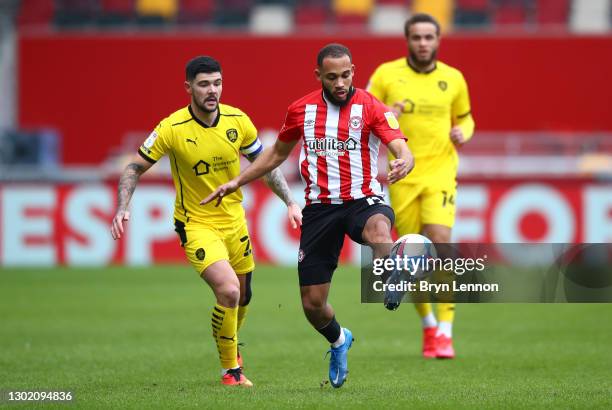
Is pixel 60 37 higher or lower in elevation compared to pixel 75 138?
higher

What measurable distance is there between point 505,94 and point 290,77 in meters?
5.23

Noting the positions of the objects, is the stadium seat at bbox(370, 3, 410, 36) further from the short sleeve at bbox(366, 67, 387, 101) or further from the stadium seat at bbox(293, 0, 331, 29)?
the short sleeve at bbox(366, 67, 387, 101)

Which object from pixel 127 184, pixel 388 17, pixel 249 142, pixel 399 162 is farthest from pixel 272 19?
pixel 399 162

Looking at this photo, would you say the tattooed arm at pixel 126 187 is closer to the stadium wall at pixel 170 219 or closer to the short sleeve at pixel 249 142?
the short sleeve at pixel 249 142

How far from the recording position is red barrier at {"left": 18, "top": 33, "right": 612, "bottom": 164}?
27.4m

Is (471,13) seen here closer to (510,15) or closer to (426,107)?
(510,15)

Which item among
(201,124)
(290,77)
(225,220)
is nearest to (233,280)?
(225,220)

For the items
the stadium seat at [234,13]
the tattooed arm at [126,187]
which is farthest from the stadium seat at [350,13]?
the tattooed arm at [126,187]

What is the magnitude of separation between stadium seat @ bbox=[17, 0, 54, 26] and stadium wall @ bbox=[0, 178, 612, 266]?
9.40 metres

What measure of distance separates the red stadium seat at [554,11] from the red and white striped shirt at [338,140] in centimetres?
2043

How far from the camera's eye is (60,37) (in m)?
28.2

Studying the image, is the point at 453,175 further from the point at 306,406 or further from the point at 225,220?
the point at 306,406

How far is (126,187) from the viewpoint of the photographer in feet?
28.2

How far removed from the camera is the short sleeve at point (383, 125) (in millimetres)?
7934
